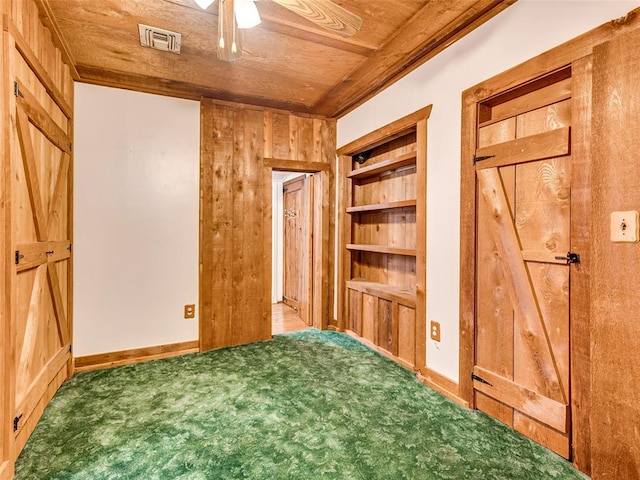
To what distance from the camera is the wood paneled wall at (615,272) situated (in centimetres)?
137

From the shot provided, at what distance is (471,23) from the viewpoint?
2.12 meters

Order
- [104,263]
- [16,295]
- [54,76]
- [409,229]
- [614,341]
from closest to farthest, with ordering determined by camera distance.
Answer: [614,341], [16,295], [54,76], [104,263], [409,229]

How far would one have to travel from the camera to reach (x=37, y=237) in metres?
2.00

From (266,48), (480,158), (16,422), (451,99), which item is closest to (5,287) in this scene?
(16,422)

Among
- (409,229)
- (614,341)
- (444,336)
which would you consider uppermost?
(409,229)

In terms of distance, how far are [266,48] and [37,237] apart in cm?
206

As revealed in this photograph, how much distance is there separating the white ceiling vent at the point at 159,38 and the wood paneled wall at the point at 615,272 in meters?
2.57

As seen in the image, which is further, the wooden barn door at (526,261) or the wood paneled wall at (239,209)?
the wood paneled wall at (239,209)

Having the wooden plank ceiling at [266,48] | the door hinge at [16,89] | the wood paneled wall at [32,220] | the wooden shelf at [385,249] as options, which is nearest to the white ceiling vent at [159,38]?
the wooden plank ceiling at [266,48]

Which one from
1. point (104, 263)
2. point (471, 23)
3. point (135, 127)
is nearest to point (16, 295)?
point (104, 263)

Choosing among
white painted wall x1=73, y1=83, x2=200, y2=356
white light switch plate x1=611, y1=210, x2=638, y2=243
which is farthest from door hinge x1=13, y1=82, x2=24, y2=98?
white light switch plate x1=611, y1=210, x2=638, y2=243

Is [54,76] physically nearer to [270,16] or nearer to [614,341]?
[270,16]

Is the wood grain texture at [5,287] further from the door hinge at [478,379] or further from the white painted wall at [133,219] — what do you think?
the door hinge at [478,379]

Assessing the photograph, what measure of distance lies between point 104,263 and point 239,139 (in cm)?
177
